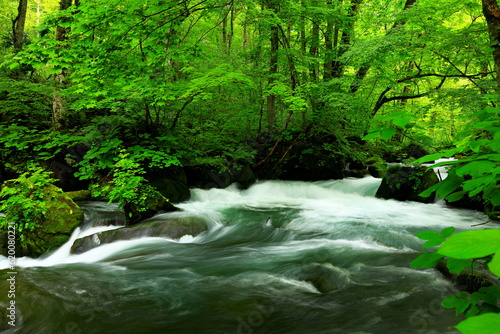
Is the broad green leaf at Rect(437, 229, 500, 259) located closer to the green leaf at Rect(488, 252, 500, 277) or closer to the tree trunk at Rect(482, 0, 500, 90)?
the green leaf at Rect(488, 252, 500, 277)

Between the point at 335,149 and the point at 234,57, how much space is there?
547 centimetres

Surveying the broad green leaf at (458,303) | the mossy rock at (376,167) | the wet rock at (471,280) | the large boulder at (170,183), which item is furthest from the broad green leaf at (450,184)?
the mossy rock at (376,167)

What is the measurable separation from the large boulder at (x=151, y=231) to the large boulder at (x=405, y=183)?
249 inches

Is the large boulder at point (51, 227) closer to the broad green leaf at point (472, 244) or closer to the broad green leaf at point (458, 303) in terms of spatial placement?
the broad green leaf at point (458, 303)

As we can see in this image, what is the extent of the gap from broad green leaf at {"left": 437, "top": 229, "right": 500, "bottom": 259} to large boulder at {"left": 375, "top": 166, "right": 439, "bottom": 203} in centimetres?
944

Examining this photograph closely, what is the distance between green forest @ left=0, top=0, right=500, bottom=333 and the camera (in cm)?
315

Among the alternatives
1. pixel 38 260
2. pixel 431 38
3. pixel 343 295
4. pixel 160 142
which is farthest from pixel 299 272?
pixel 431 38

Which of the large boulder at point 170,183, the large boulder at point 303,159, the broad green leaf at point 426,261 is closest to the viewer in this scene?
the broad green leaf at point 426,261

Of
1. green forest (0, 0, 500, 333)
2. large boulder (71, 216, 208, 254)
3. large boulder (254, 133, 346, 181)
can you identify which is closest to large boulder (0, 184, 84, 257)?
green forest (0, 0, 500, 333)

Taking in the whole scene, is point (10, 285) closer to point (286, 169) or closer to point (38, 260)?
point (38, 260)

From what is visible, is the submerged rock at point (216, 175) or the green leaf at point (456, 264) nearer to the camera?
the green leaf at point (456, 264)

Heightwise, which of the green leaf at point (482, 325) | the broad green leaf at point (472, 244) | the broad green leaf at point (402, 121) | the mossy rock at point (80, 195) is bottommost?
the mossy rock at point (80, 195)

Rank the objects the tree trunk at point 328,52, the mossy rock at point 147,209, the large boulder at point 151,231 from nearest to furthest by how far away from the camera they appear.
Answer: the large boulder at point 151,231
the mossy rock at point 147,209
the tree trunk at point 328,52

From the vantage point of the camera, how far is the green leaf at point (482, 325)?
56 cm
